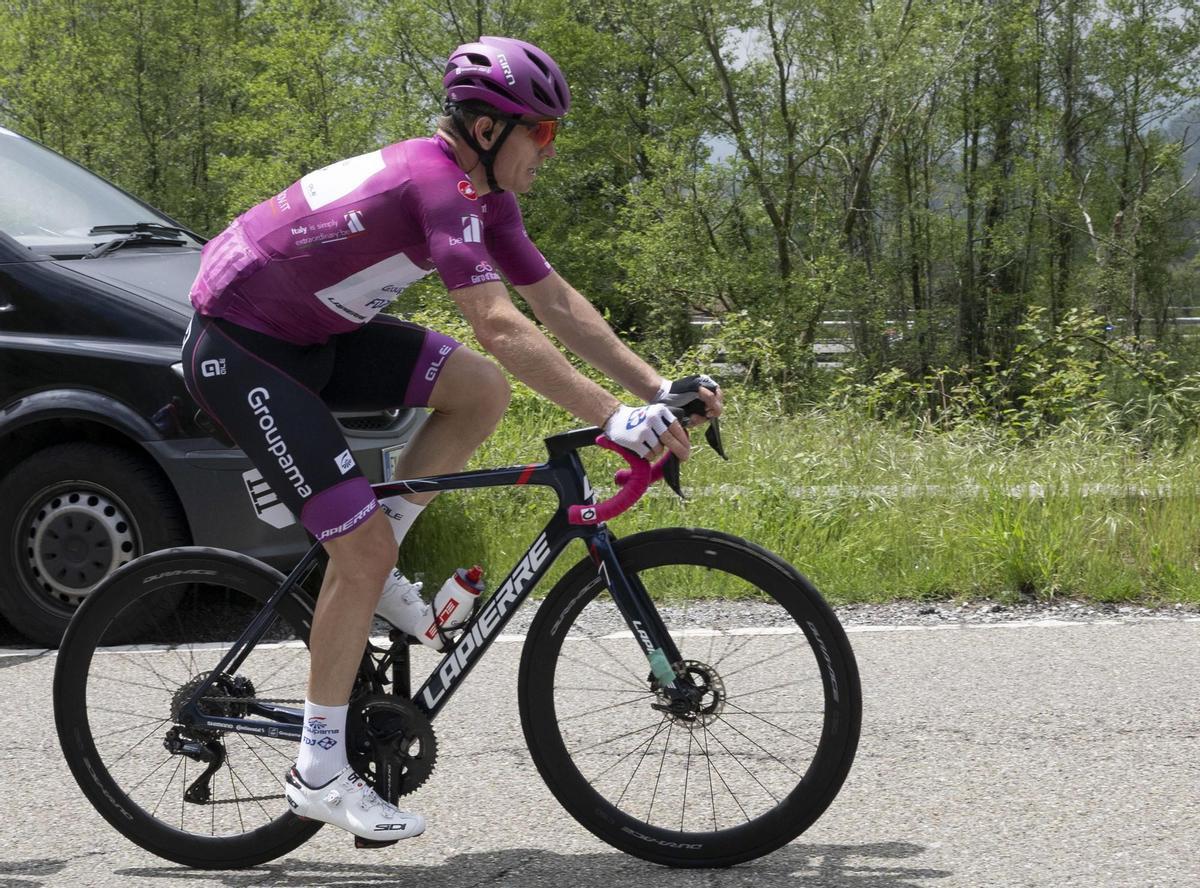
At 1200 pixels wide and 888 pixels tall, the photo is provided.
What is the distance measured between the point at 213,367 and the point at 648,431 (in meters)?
1.07

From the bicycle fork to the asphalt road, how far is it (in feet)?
1.57

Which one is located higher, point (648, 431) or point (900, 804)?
point (648, 431)

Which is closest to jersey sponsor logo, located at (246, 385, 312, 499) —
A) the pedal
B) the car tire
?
the pedal

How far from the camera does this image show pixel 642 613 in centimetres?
318

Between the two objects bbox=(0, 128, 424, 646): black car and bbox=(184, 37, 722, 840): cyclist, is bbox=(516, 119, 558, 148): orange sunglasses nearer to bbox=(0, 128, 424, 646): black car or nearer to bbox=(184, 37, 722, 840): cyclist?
bbox=(184, 37, 722, 840): cyclist

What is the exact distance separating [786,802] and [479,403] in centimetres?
124

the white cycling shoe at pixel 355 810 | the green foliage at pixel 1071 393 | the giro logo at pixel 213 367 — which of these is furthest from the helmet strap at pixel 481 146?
the green foliage at pixel 1071 393

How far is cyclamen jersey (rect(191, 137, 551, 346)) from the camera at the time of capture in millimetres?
2889

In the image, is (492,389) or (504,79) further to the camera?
(492,389)

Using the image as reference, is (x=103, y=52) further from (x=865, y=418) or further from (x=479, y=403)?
(x=479, y=403)

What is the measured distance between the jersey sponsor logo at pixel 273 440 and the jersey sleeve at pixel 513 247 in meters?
0.71

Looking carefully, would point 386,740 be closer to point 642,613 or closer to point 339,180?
point 642,613

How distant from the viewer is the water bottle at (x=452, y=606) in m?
3.25

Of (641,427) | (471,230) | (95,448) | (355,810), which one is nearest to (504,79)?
(471,230)
